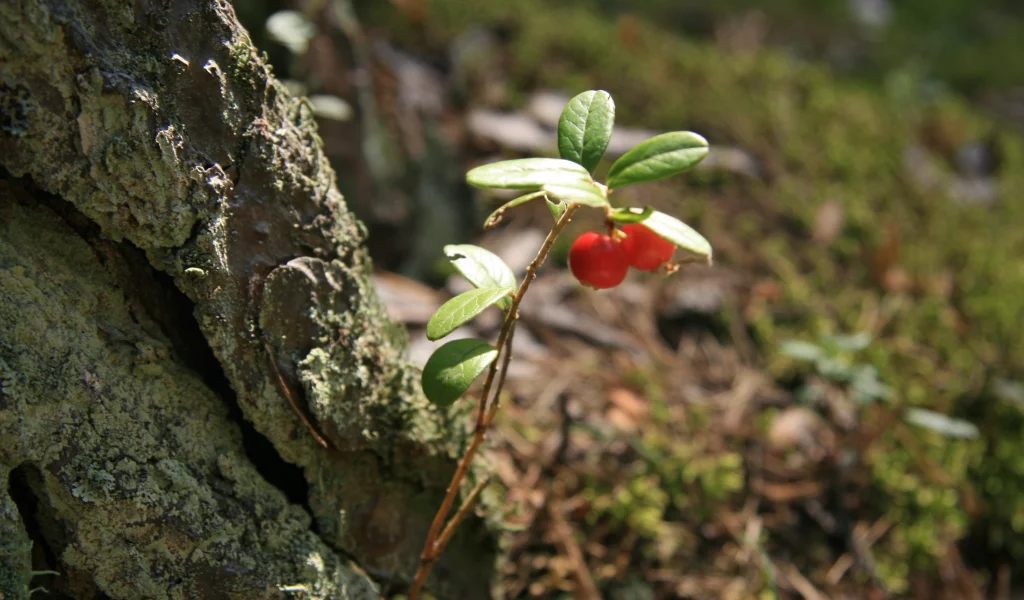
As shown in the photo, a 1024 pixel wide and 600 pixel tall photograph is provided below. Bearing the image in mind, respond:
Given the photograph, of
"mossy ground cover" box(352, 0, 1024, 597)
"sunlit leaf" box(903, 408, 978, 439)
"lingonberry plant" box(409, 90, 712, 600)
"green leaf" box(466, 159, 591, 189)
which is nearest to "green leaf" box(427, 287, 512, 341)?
"lingonberry plant" box(409, 90, 712, 600)

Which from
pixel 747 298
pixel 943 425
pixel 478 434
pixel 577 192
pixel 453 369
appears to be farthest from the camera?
pixel 747 298

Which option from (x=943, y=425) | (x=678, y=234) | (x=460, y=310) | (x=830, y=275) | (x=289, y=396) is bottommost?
(x=830, y=275)

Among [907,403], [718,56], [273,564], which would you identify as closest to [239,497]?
[273,564]

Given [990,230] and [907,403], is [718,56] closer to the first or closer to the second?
[990,230]

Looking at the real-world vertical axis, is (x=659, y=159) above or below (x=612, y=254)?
above

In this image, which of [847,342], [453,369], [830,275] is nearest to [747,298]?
[830,275]

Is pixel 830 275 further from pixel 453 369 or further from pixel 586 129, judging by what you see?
pixel 453 369

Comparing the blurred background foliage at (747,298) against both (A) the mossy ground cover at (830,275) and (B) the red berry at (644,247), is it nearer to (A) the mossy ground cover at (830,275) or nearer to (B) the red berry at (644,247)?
(A) the mossy ground cover at (830,275)
